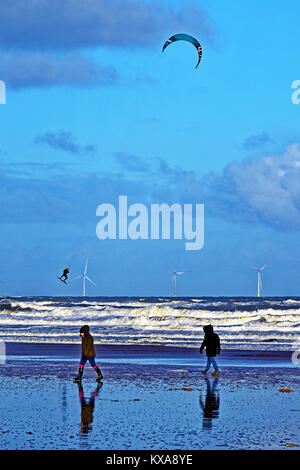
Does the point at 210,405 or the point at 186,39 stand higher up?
the point at 186,39

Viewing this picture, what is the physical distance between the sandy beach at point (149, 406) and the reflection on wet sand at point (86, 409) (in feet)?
0.06

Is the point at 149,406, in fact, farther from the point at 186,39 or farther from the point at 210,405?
the point at 186,39

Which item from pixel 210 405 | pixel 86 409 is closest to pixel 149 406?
pixel 210 405

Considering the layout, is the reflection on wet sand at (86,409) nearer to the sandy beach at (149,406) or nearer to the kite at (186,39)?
the sandy beach at (149,406)

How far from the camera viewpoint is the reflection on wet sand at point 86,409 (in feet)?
44.3

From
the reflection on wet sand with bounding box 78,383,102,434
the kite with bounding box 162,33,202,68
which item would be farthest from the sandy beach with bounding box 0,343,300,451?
the kite with bounding box 162,33,202,68

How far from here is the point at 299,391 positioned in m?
19.1

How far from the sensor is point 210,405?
16.5 metres

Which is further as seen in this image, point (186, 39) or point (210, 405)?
point (186, 39)

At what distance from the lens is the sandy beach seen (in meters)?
12.4

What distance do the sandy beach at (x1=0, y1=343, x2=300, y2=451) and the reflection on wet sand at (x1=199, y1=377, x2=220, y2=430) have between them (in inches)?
0.8

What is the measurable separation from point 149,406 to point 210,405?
1.36 m
